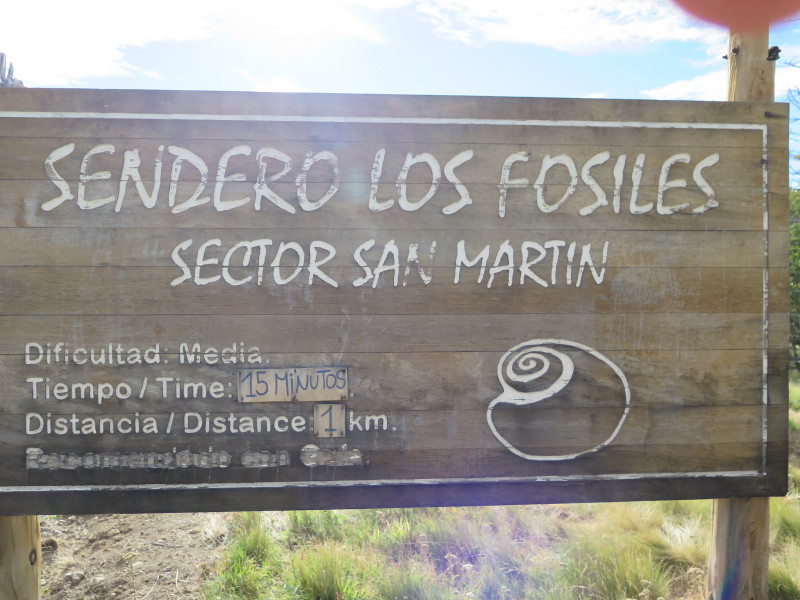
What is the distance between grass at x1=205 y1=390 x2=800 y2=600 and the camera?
3.46 m

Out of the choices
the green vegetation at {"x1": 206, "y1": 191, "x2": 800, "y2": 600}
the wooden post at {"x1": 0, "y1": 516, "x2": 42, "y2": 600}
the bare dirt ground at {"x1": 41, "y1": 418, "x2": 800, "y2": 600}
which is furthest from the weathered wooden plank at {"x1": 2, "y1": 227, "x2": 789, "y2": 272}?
the bare dirt ground at {"x1": 41, "y1": 418, "x2": 800, "y2": 600}

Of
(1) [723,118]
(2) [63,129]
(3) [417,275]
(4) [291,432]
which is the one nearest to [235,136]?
(2) [63,129]

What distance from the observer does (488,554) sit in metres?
3.87

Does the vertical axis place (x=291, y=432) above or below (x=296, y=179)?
below

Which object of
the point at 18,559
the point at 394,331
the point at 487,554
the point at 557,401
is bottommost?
the point at 487,554

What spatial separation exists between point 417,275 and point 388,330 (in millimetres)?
311

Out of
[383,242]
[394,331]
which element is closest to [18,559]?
[394,331]

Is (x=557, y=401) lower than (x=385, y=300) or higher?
lower

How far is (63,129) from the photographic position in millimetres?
2615

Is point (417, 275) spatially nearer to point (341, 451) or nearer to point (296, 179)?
point (296, 179)

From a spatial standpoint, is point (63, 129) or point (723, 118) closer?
point (63, 129)

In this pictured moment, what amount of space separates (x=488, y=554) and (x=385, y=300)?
2.29 m

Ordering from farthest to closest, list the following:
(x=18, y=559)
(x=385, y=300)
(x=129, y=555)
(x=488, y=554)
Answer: (x=129, y=555) < (x=488, y=554) < (x=18, y=559) < (x=385, y=300)

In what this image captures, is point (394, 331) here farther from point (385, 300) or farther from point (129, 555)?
point (129, 555)
